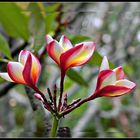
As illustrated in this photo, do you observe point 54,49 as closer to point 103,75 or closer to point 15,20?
point 103,75

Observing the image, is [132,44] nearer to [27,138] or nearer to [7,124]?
[7,124]

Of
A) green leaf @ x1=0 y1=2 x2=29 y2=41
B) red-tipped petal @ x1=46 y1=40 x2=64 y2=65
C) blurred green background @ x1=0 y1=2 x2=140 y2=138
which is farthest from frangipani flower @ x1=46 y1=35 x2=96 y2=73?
green leaf @ x1=0 y1=2 x2=29 y2=41

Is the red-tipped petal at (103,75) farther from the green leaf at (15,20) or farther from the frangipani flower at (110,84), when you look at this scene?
the green leaf at (15,20)

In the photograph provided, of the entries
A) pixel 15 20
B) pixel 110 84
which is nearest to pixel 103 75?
pixel 110 84

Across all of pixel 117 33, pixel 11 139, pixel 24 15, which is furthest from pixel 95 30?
pixel 11 139

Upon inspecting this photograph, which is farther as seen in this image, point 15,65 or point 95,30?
point 95,30
